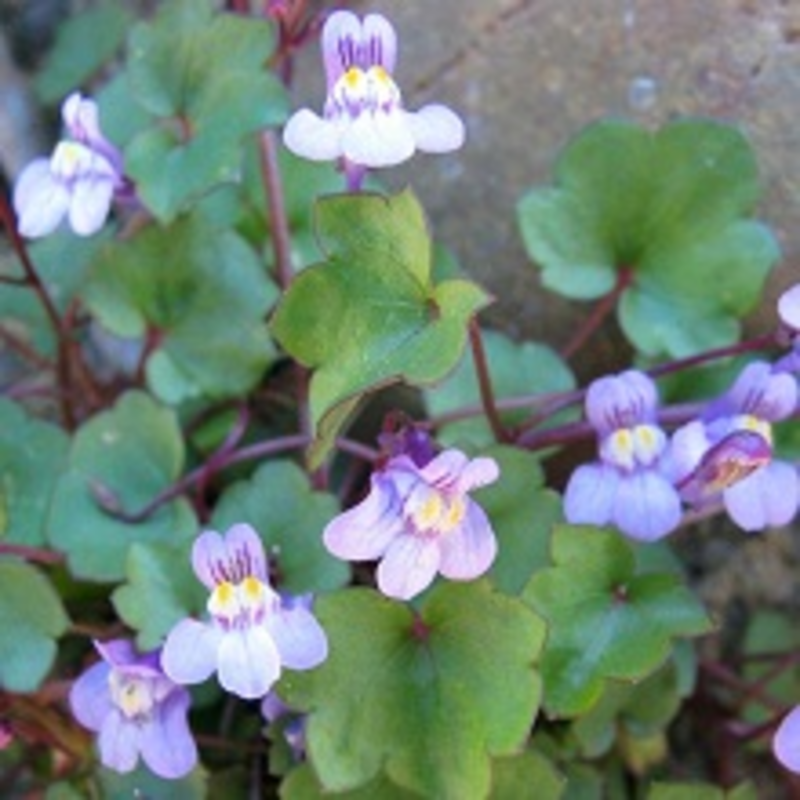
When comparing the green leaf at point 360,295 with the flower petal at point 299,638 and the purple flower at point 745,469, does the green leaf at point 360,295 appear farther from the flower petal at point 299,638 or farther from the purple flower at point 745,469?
the purple flower at point 745,469

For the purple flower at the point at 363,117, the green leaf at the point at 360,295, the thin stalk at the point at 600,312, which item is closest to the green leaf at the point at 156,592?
the green leaf at the point at 360,295

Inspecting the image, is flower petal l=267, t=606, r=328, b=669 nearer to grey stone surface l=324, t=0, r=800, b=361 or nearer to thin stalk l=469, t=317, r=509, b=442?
thin stalk l=469, t=317, r=509, b=442

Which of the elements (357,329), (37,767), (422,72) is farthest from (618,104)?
(37,767)

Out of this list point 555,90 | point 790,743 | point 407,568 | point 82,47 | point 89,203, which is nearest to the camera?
point 407,568

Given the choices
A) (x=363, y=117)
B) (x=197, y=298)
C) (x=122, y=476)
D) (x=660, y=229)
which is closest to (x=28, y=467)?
(x=122, y=476)

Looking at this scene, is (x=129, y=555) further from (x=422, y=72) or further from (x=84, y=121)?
(x=422, y=72)

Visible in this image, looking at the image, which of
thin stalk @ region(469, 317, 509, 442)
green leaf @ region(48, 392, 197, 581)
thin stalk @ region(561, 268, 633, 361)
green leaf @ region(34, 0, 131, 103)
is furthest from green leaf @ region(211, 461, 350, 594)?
green leaf @ region(34, 0, 131, 103)

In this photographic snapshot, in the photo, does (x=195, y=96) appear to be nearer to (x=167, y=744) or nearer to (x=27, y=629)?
(x=27, y=629)

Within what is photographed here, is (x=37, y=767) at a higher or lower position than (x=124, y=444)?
lower
